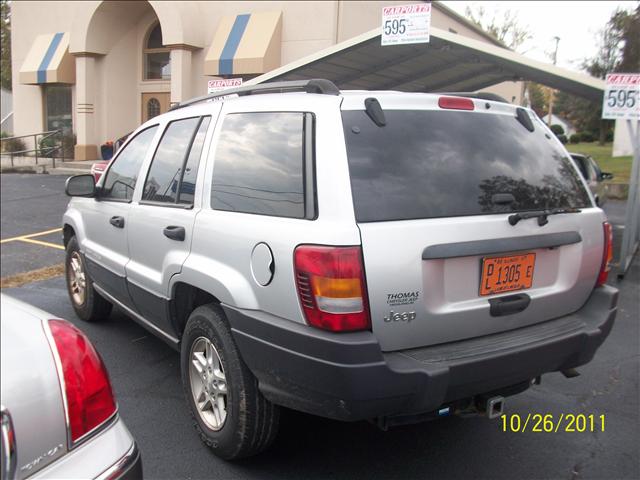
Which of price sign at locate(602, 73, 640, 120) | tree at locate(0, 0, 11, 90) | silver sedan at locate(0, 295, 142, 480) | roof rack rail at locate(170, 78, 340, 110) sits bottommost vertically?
silver sedan at locate(0, 295, 142, 480)

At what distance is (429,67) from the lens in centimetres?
1197

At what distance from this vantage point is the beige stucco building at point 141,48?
1614 centimetres

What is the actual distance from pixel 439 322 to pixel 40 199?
43.3 feet

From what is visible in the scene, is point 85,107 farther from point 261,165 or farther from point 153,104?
point 261,165

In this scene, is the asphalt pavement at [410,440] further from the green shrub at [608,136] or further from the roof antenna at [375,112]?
the green shrub at [608,136]

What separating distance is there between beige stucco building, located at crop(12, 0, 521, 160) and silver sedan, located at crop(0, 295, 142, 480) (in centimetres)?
1494

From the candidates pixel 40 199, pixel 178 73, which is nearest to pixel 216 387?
pixel 40 199

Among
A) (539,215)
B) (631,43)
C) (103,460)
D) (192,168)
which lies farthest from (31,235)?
(631,43)

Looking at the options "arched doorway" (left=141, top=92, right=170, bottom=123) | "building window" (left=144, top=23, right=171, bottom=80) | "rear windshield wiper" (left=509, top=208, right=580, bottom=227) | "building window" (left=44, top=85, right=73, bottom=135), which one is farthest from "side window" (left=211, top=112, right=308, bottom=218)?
"building window" (left=44, top=85, right=73, bottom=135)

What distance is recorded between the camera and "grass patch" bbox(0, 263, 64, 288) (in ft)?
21.7

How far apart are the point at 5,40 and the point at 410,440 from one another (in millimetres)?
34320

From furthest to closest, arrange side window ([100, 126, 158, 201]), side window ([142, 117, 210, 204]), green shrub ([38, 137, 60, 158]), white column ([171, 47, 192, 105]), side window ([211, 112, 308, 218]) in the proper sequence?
green shrub ([38, 137, 60, 158]) → white column ([171, 47, 192, 105]) → side window ([100, 126, 158, 201]) → side window ([142, 117, 210, 204]) → side window ([211, 112, 308, 218])

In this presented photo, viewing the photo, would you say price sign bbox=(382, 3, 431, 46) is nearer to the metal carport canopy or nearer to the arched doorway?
the metal carport canopy

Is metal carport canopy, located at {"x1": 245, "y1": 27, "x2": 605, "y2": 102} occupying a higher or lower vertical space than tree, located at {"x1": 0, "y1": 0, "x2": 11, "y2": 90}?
lower
